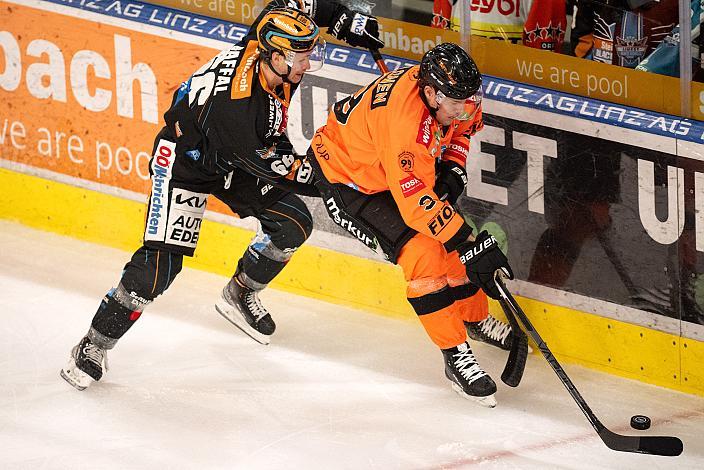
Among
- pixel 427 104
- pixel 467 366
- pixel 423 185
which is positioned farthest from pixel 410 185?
pixel 467 366

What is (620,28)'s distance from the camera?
4.81 metres

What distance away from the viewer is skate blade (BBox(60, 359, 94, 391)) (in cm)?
484

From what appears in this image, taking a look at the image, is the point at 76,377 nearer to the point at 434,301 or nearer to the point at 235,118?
the point at 235,118

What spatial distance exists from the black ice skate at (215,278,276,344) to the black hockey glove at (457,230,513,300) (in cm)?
114

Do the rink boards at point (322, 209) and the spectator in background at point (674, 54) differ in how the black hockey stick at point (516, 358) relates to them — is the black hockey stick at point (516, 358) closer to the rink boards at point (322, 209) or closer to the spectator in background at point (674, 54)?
the rink boards at point (322, 209)

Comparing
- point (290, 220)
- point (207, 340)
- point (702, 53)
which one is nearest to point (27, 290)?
point (207, 340)

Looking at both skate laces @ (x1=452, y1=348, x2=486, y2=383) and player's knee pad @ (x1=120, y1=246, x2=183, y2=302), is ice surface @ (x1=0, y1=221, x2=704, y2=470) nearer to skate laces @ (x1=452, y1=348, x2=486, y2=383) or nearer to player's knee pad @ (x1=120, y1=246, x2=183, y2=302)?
skate laces @ (x1=452, y1=348, x2=486, y2=383)

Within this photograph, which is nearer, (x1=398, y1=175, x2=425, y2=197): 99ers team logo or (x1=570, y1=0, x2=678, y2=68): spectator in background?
(x1=398, y1=175, x2=425, y2=197): 99ers team logo

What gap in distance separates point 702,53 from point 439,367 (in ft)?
4.94

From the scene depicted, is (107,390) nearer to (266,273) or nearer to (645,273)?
(266,273)

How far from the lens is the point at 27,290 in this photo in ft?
18.9

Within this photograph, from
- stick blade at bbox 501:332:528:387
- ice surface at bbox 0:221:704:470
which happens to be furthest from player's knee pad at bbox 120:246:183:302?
stick blade at bbox 501:332:528:387

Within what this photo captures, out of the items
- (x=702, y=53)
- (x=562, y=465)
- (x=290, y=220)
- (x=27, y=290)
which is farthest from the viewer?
(x=27, y=290)

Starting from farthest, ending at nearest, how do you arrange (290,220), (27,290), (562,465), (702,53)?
1. (27,290)
2. (290,220)
3. (702,53)
4. (562,465)
